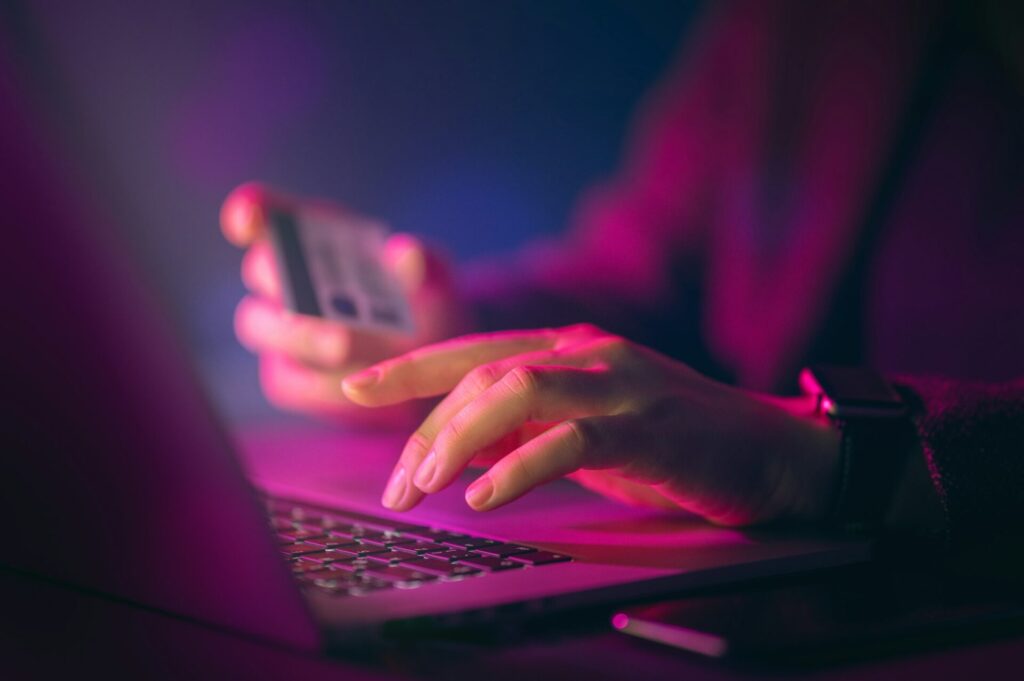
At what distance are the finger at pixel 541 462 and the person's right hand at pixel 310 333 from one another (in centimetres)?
52

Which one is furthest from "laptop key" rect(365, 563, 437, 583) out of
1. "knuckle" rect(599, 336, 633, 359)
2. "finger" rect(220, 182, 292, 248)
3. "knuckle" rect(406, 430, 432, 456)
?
"finger" rect(220, 182, 292, 248)

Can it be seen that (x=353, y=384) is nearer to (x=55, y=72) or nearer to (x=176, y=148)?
(x=55, y=72)

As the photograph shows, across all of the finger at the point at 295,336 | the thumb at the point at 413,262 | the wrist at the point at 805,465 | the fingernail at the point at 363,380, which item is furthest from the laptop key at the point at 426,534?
the thumb at the point at 413,262

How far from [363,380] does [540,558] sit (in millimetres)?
186

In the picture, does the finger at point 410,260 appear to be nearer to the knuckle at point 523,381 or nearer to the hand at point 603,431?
the hand at point 603,431

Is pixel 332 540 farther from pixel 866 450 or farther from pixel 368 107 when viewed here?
pixel 368 107

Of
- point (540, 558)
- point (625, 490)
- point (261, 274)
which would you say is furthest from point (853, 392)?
point (261, 274)

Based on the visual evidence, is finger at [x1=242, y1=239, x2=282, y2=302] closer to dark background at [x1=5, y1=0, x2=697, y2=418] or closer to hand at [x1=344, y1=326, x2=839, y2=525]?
dark background at [x1=5, y1=0, x2=697, y2=418]

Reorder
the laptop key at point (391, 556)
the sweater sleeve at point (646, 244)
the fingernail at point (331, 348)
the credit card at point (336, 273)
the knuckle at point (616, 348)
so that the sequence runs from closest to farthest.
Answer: the laptop key at point (391, 556) < the knuckle at point (616, 348) < the credit card at point (336, 273) < the fingernail at point (331, 348) < the sweater sleeve at point (646, 244)

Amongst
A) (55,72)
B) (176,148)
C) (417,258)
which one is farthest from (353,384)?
(176,148)

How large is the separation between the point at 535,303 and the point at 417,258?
266 mm

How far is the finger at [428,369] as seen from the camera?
0.57m

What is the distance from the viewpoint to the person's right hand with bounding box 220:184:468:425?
99cm

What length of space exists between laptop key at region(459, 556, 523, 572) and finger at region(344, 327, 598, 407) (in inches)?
6.1
